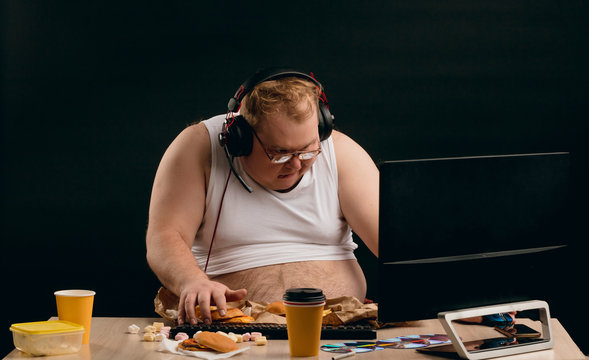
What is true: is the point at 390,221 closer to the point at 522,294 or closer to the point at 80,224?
the point at 522,294

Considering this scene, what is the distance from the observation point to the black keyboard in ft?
5.51

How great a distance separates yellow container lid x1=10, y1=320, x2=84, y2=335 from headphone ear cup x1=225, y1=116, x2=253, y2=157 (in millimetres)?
827

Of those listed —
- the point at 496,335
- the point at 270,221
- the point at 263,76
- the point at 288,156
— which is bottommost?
the point at 496,335

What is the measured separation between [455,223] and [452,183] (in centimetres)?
8

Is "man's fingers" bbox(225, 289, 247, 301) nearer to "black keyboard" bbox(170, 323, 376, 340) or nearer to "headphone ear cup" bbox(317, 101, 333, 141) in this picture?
"black keyboard" bbox(170, 323, 376, 340)

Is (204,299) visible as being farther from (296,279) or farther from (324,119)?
(324,119)

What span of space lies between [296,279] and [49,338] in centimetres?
92

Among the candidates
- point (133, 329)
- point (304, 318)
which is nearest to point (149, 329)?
point (133, 329)

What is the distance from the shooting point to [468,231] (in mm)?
1535

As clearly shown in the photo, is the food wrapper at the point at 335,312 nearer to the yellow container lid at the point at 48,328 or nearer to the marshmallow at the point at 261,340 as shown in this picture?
the marshmallow at the point at 261,340

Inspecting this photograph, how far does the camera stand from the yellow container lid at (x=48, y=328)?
59.9 inches

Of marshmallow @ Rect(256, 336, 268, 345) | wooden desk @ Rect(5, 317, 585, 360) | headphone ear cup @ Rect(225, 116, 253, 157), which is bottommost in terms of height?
wooden desk @ Rect(5, 317, 585, 360)

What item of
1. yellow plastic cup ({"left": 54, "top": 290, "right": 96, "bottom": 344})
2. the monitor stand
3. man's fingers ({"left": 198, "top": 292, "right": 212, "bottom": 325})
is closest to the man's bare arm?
the monitor stand

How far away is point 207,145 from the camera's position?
7.85ft
